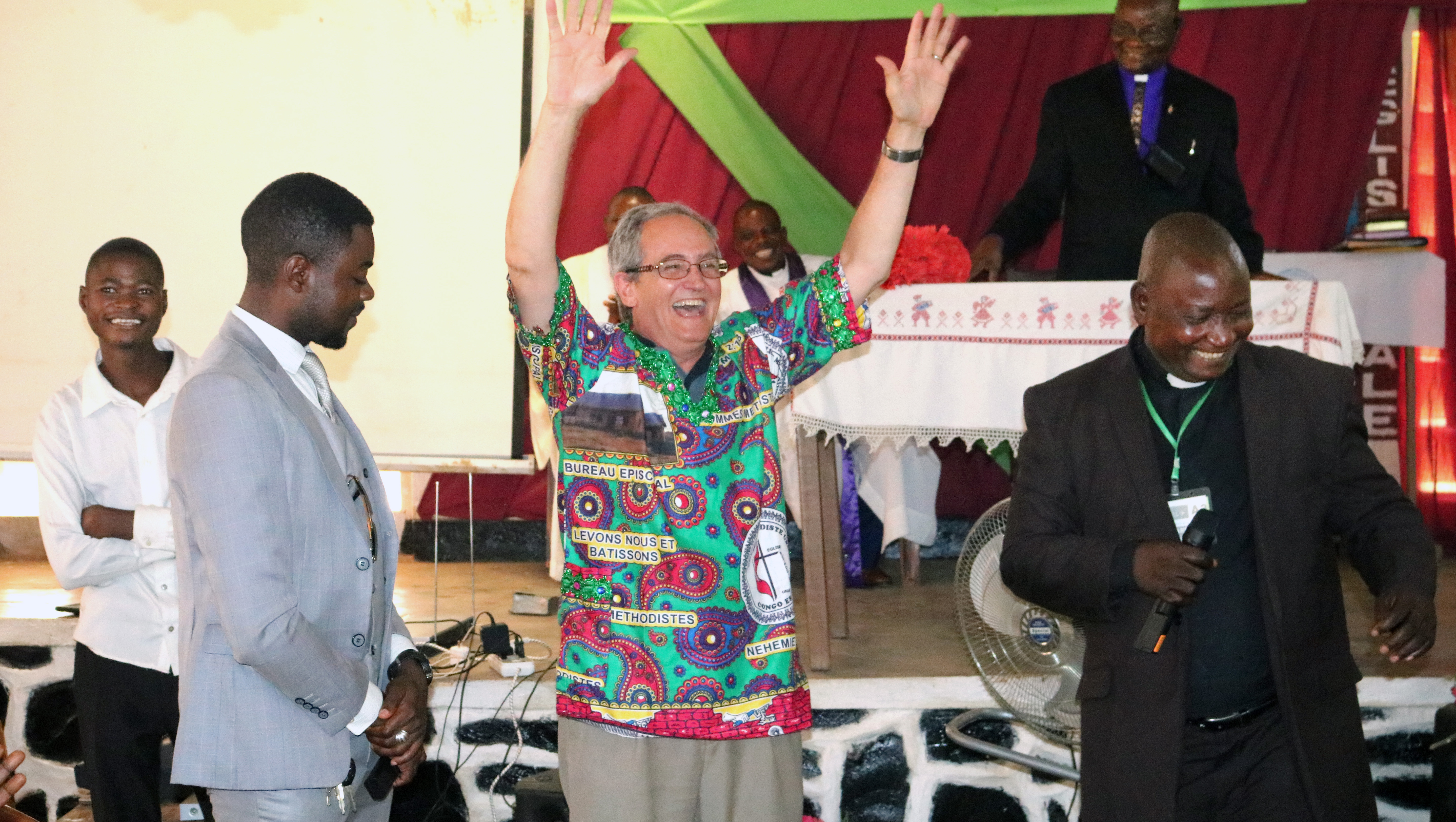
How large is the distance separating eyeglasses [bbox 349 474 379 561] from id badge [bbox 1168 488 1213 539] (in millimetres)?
1729

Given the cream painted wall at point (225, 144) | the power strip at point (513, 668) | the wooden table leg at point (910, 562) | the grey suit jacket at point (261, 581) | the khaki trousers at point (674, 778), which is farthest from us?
the wooden table leg at point (910, 562)

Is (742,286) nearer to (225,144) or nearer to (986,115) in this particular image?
(986,115)

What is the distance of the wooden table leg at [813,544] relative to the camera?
4.71 m

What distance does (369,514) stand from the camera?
2.59m

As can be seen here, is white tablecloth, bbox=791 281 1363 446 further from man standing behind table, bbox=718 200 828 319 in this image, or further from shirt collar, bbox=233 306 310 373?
shirt collar, bbox=233 306 310 373

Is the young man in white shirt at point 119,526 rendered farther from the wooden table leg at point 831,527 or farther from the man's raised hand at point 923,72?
the wooden table leg at point 831,527

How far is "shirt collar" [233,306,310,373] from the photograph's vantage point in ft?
8.14

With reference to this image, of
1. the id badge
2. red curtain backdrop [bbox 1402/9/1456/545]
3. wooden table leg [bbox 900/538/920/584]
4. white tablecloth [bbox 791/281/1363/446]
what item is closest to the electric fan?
white tablecloth [bbox 791/281/1363/446]

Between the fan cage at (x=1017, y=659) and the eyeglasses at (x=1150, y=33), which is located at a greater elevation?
the eyeglasses at (x=1150, y=33)

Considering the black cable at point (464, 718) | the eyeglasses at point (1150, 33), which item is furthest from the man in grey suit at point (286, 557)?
the eyeglasses at point (1150, 33)

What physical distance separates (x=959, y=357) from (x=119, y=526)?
2737 mm

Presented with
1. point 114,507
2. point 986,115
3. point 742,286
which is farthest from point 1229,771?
point 986,115

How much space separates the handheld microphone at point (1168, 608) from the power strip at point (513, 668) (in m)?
2.46

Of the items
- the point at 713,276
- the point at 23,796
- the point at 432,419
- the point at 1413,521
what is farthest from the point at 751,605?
the point at 23,796
